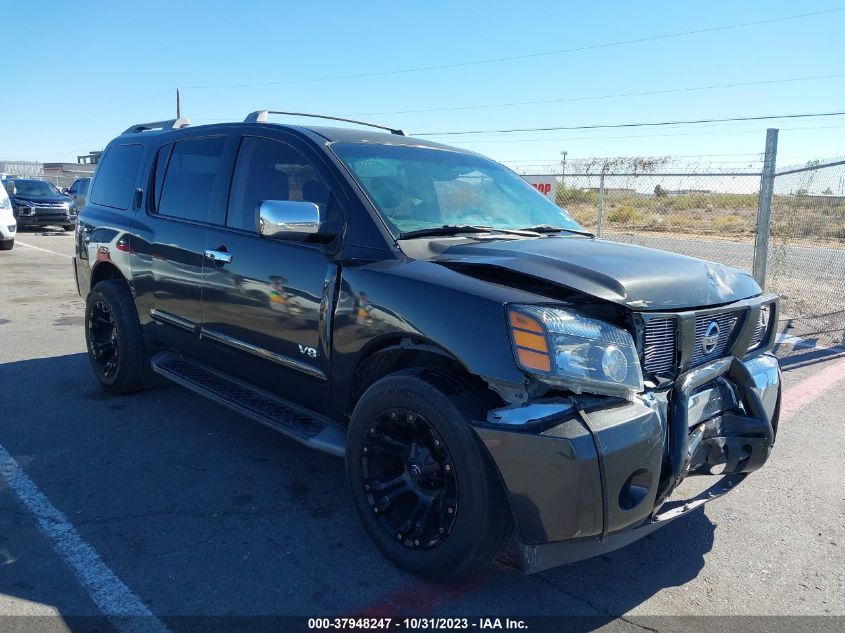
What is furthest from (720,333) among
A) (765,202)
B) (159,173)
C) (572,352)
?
(765,202)

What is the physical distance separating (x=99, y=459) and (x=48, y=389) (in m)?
1.74

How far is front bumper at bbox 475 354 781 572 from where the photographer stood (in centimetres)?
239

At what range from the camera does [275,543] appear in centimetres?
322

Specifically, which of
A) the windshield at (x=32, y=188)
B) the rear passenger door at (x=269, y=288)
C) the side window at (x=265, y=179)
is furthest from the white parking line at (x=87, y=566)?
the windshield at (x=32, y=188)

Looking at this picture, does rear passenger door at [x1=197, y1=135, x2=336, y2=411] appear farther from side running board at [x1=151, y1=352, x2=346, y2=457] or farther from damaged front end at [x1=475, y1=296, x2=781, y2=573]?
damaged front end at [x1=475, y1=296, x2=781, y2=573]

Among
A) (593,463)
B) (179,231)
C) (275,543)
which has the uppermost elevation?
(179,231)

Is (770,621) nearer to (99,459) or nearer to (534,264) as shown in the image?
(534,264)

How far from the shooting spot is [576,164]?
1155 cm

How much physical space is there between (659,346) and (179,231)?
3085mm

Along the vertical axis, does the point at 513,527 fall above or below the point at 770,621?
above

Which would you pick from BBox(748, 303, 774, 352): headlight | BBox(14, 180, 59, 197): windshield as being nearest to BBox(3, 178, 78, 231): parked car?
BBox(14, 180, 59, 197): windshield

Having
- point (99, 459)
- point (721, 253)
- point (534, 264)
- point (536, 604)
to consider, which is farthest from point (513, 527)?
point (721, 253)

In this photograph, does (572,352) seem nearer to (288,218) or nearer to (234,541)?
(288,218)

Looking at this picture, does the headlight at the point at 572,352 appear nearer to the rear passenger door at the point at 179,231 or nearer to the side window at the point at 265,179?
the side window at the point at 265,179
